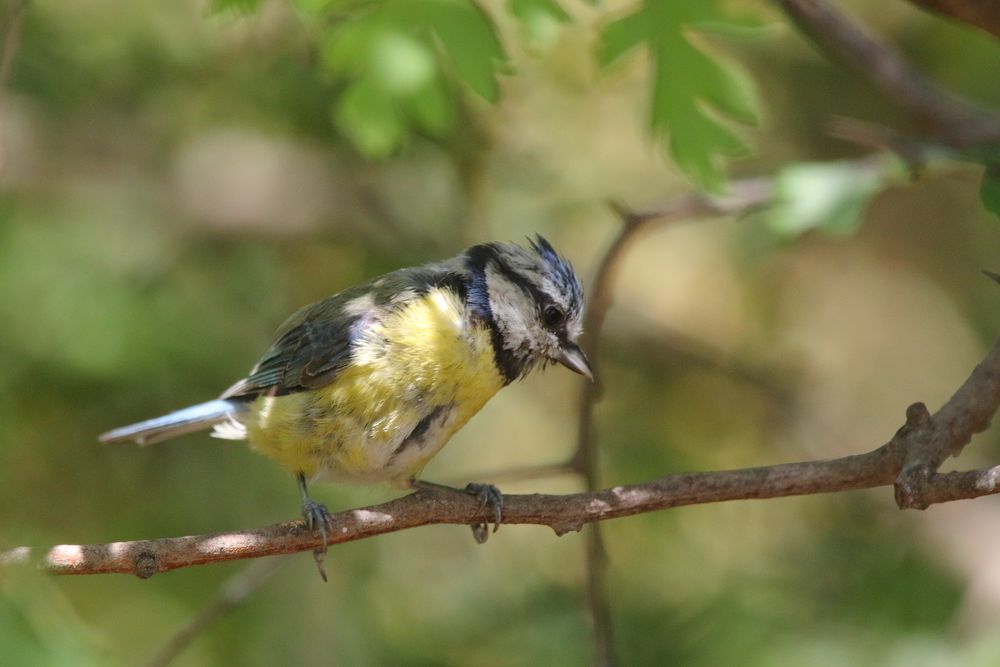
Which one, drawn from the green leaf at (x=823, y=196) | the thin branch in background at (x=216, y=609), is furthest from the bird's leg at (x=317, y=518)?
the green leaf at (x=823, y=196)

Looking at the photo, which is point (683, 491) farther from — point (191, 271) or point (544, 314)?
point (191, 271)

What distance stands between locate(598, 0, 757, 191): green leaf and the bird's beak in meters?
0.66

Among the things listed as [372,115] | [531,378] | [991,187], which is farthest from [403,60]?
[531,378]

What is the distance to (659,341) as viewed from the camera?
14.1ft

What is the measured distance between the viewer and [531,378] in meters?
4.73

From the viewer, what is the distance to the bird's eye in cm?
283

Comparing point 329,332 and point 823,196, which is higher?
point 823,196

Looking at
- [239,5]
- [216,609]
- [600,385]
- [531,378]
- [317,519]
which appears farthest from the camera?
[531,378]

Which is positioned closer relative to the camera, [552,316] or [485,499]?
[485,499]

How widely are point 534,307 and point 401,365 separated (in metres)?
0.42

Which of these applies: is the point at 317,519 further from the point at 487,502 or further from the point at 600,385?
the point at 600,385

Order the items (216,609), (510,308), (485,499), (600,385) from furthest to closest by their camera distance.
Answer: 1. (600,385)
2. (510,308)
3. (216,609)
4. (485,499)

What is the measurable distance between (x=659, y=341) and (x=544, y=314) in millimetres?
1540

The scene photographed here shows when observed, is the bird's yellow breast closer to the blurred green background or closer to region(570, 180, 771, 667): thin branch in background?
region(570, 180, 771, 667): thin branch in background
